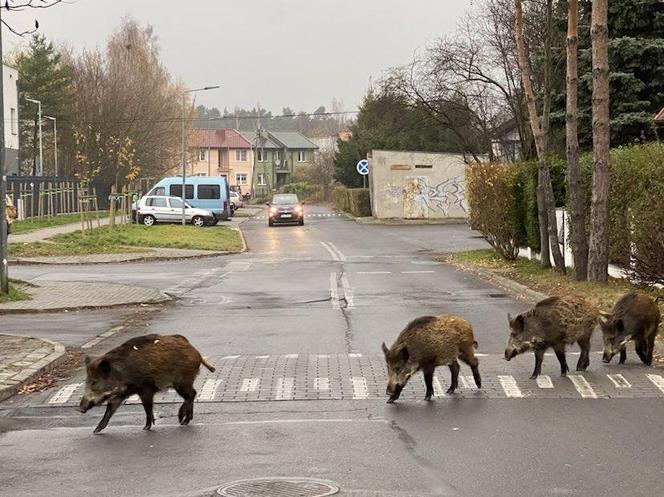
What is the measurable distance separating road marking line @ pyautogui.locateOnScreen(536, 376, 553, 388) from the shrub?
18.4 meters

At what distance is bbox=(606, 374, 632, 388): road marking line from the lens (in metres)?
10.4

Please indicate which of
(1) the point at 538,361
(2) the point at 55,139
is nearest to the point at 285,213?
(2) the point at 55,139

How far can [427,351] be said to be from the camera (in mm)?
9578

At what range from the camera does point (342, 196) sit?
276ft

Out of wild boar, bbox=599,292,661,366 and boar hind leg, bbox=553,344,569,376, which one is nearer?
boar hind leg, bbox=553,344,569,376

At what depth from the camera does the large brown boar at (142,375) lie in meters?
8.68

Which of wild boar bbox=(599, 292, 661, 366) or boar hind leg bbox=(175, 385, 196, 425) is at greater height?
wild boar bbox=(599, 292, 661, 366)

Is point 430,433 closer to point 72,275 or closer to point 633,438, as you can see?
point 633,438

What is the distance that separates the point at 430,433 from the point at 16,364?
224 inches

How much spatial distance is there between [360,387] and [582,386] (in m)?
2.20

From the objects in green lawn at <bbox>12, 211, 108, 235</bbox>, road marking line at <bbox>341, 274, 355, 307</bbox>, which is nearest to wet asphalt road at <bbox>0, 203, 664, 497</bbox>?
road marking line at <bbox>341, 274, 355, 307</bbox>

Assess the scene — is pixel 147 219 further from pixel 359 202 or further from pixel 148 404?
pixel 148 404

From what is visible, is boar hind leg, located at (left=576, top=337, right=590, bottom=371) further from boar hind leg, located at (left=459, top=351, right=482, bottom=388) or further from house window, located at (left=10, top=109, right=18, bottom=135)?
house window, located at (left=10, top=109, right=18, bottom=135)

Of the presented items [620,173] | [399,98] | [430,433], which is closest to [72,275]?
[620,173]
